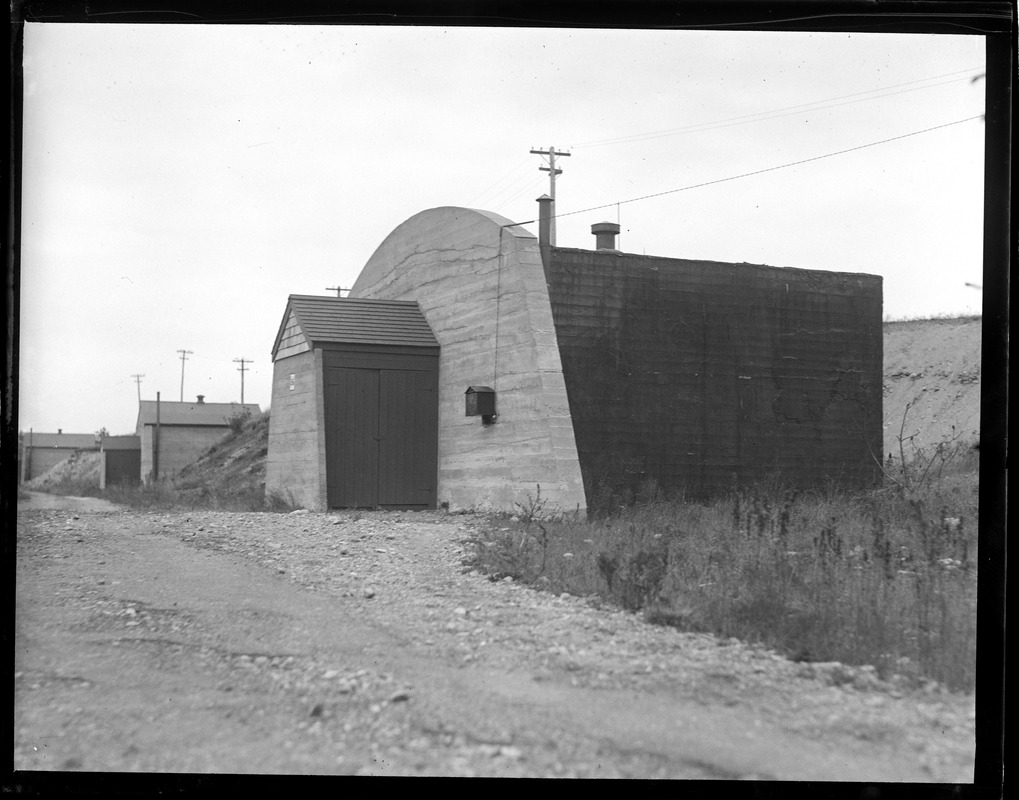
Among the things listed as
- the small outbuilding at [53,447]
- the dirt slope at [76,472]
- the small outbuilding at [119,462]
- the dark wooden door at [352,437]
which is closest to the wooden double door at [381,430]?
the dark wooden door at [352,437]

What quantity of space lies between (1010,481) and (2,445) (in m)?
4.99

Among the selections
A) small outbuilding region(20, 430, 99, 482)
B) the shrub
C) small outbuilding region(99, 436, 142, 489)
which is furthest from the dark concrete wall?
small outbuilding region(20, 430, 99, 482)

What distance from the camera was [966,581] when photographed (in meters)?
7.87

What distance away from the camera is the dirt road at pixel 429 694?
4.65m

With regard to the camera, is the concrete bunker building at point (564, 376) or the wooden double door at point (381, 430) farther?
the wooden double door at point (381, 430)

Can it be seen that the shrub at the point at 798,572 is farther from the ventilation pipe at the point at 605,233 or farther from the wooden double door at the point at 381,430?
the ventilation pipe at the point at 605,233

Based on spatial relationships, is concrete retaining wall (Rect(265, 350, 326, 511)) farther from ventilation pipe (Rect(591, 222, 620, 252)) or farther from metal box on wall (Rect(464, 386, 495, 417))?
ventilation pipe (Rect(591, 222, 620, 252))

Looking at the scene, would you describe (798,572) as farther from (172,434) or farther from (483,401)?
(172,434)

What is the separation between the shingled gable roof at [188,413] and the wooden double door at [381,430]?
32780mm

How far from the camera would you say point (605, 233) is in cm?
1748

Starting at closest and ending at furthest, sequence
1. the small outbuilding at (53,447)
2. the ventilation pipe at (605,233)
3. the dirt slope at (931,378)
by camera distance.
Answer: the ventilation pipe at (605,233), the dirt slope at (931,378), the small outbuilding at (53,447)

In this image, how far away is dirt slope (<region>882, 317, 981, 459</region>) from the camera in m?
36.2

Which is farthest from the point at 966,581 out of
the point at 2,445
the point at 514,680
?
the point at 2,445

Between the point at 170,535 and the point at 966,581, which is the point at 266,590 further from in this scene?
the point at 966,581
